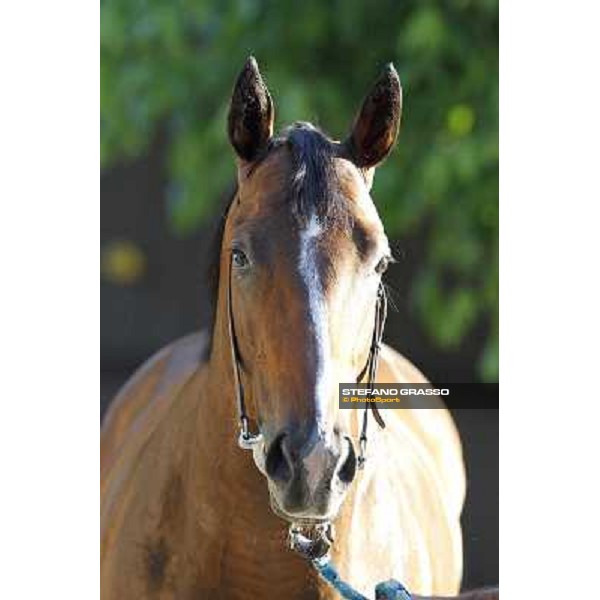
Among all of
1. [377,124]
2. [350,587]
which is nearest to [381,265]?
[377,124]

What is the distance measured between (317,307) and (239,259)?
0.18 metres

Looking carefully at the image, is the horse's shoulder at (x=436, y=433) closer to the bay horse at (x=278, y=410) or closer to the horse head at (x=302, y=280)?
the bay horse at (x=278, y=410)

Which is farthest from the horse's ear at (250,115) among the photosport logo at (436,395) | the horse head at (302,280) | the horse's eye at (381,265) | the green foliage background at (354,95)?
the green foliage background at (354,95)

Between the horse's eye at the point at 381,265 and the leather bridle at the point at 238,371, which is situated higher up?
the horse's eye at the point at 381,265

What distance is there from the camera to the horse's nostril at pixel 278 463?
165cm

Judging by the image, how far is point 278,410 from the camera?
170 cm

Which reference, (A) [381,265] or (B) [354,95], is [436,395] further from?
(A) [381,265]

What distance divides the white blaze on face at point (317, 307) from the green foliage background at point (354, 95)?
1.24m

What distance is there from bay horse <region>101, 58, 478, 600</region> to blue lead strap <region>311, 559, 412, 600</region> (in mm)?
34

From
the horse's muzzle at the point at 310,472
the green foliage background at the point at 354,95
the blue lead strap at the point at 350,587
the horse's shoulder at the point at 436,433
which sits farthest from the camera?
the green foliage background at the point at 354,95

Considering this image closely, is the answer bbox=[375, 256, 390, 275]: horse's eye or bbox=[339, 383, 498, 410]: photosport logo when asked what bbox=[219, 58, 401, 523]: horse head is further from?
bbox=[339, 383, 498, 410]: photosport logo

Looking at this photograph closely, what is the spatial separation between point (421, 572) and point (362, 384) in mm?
586

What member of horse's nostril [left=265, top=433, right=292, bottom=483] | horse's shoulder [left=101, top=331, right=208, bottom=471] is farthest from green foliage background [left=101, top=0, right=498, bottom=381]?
horse's nostril [left=265, top=433, right=292, bottom=483]
